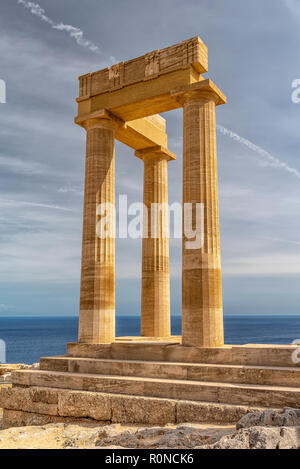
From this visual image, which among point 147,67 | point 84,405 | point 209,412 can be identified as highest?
point 147,67

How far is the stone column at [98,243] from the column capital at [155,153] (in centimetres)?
406

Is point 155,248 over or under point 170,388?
over

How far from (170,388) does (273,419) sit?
15.4 feet

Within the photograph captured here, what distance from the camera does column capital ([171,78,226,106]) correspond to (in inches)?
717

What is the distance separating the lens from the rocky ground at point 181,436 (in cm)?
893

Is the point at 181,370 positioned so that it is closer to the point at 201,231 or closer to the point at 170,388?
the point at 170,388

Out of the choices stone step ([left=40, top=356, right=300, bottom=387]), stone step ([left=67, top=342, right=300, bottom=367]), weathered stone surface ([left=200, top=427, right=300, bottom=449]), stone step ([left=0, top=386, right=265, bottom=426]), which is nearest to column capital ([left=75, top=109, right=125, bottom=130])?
stone step ([left=67, top=342, right=300, bottom=367])

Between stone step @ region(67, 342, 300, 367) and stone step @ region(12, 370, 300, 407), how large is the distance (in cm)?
156

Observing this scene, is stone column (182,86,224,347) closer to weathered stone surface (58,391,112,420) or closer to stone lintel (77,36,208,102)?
stone lintel (77,36,208,102)

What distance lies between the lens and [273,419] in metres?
10.7

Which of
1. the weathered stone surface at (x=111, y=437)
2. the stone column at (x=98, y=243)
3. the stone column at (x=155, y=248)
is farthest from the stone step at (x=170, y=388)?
the stone column at (x=155, y=248)

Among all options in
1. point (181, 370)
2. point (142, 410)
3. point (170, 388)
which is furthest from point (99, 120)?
point (142, 410)

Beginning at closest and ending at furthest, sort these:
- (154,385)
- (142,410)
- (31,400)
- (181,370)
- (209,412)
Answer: (209,412)
(142,410)
(154,385)
(181,370)
(31,400)
